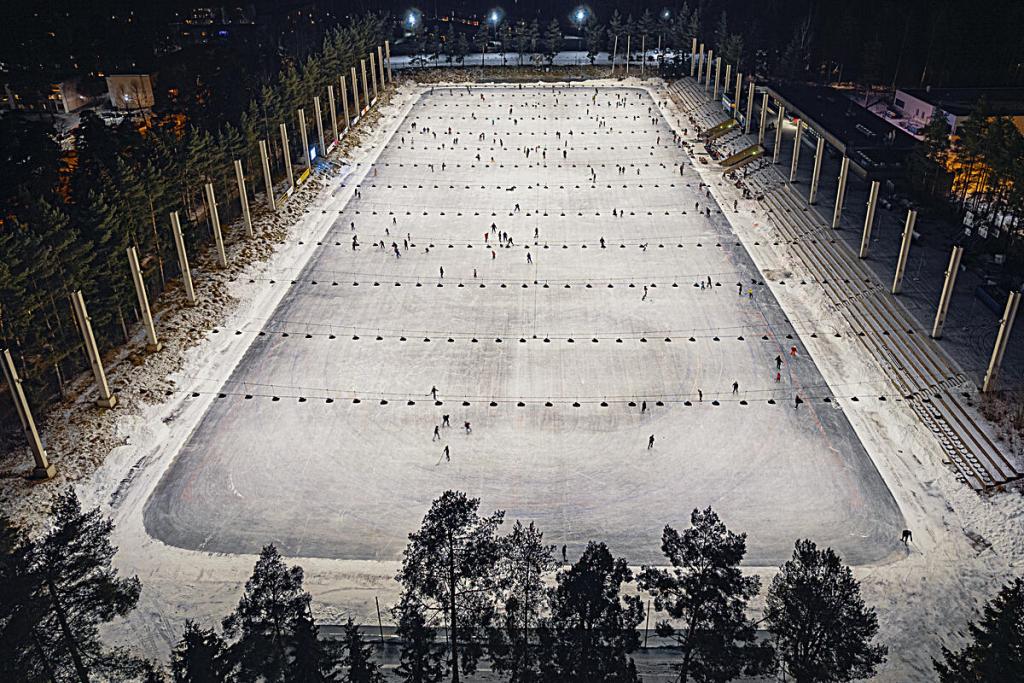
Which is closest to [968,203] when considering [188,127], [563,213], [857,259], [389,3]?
[857,259]

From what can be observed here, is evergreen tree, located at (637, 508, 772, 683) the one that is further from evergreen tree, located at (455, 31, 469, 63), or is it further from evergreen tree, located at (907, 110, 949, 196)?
evergreen tree, located at (455, 31, 469, 63)

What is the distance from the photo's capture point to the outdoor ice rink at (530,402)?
31.8m

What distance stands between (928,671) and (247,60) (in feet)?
330

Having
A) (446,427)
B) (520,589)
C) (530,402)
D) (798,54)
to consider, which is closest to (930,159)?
(530,402)

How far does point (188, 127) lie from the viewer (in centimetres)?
6372

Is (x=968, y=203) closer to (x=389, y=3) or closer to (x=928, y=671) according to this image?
(x=928, y=671)

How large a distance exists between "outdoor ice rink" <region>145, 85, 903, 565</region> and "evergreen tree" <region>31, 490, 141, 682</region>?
909 centimetres

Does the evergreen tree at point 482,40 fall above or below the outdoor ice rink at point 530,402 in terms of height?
above

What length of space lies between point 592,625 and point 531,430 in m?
18.5

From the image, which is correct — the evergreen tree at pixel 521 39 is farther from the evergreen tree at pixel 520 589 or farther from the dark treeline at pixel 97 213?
the evergreen tree at pixel 520 589

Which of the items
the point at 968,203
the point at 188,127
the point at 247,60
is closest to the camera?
the point at 968,203

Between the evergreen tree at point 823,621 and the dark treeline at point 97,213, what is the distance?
106 ft

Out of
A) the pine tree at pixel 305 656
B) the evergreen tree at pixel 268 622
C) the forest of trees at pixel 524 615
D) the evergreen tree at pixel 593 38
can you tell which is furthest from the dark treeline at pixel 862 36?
the pine tree at pixel 305 656

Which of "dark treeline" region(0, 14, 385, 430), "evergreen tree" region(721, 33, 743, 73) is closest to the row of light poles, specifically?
"evergreen tree" region(721, 33, 743, 73)
